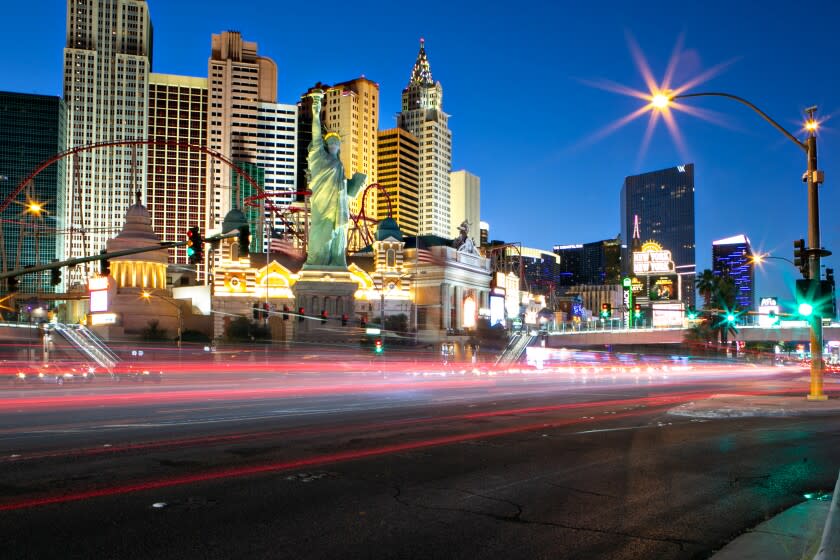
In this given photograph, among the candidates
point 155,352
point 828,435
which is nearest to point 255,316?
point 155,352

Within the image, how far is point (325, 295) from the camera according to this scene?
104875mm

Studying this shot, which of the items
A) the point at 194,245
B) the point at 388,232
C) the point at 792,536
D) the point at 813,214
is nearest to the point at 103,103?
the point at 388,232

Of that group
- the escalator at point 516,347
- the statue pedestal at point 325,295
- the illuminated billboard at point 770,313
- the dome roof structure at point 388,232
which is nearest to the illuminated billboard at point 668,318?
the illuminated billboard at point 770,313

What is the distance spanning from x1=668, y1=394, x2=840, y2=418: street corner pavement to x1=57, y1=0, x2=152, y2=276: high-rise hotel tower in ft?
577

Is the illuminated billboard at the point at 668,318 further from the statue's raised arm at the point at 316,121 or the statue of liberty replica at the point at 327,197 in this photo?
the statue's raised arm at the point at 316,121

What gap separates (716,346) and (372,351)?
56.1 m

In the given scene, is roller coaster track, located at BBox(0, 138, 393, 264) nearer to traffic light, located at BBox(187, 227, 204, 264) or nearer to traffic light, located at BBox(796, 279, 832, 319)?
traffic light, located at BBox(187, 227, 204, 264)

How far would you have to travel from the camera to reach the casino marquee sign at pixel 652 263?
12425cm

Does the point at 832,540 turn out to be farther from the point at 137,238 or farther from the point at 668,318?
the point at 668,318

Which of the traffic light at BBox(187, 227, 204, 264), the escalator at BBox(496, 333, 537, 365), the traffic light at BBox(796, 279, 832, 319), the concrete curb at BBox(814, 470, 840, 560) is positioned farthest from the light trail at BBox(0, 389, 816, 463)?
the escalator at BBox(496, 333, 537, 365)

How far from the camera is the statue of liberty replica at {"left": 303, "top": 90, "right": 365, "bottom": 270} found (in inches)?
4023

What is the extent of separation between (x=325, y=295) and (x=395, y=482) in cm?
9389

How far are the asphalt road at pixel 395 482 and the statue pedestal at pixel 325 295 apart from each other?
79997 millimetres

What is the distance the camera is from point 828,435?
18016 millimetres
